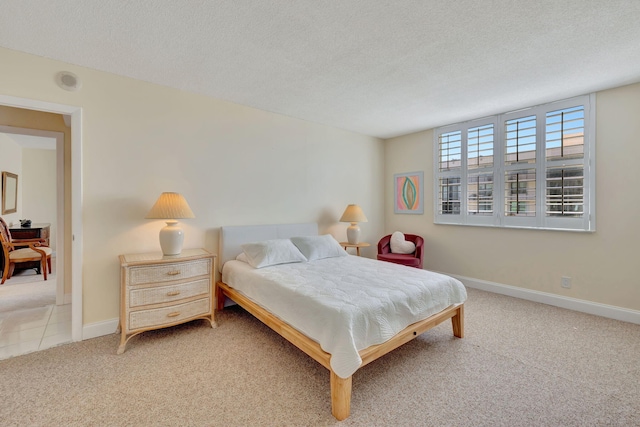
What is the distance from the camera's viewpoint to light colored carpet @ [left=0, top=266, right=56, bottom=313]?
11.0 feet

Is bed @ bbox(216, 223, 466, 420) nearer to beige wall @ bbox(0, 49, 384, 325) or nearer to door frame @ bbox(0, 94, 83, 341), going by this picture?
beige wall @ bbox(0, 49, 384, 325)

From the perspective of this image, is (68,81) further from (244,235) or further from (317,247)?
(317,247)

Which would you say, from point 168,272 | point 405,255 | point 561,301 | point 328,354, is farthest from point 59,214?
point 561,301

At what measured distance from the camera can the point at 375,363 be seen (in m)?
2.23

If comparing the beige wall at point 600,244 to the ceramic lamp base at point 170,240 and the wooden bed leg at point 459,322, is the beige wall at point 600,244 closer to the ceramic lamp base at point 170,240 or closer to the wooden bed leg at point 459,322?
the wooden bed leg at point 459,322

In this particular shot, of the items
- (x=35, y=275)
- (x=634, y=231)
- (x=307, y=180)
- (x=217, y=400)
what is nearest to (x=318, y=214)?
(x=307, y=180)

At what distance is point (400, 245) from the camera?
14.5ft

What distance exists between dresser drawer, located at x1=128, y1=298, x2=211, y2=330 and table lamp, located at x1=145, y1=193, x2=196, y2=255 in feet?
1.77

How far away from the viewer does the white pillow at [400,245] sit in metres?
4.36

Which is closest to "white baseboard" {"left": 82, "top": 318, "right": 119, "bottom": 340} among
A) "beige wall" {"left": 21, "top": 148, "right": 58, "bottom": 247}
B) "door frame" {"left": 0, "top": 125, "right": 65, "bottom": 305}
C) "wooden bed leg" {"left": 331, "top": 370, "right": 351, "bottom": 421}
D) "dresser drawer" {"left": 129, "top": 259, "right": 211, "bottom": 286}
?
"dresser drawer" {"left": 129, "top": 259, "right": 211, "bottom": 286}

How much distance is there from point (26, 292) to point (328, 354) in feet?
15.0

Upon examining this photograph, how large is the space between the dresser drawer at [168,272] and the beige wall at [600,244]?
149 inches

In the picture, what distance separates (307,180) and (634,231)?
12.7 feet

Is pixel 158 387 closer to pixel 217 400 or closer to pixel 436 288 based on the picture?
pixel 217 400
